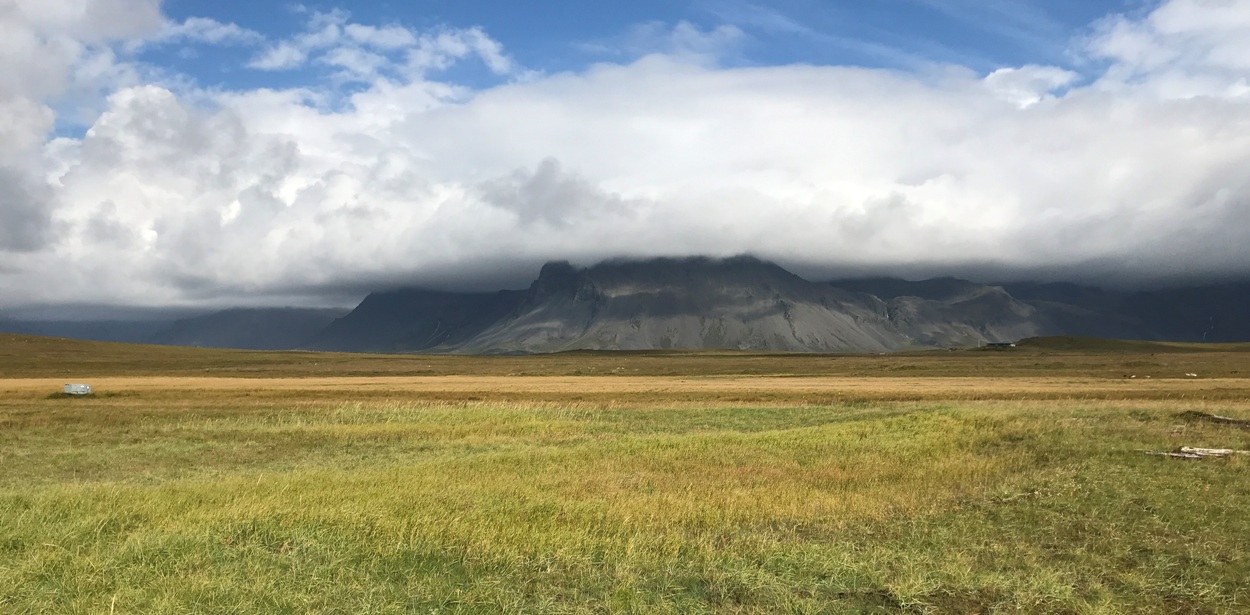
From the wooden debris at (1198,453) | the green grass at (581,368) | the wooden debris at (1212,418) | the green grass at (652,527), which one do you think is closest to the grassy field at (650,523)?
the green grass at (652,527)

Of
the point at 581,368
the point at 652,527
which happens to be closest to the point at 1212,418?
the point at 652,527

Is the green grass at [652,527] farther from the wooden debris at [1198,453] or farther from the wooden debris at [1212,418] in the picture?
the wooden debris at [1212,418]

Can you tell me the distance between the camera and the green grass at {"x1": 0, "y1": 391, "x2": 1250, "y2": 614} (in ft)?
42.5

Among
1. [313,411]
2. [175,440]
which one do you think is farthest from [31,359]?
[175,440]

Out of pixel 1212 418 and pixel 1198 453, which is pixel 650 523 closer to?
pixel 1198 453

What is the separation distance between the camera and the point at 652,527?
57.8ft

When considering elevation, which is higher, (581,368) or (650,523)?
(650,523)

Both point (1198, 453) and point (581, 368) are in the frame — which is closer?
point (1198, 453)

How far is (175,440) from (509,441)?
48.3 ft

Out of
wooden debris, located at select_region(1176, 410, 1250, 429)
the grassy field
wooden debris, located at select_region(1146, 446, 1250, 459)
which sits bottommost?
the grassy field

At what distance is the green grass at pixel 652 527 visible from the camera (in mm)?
12969

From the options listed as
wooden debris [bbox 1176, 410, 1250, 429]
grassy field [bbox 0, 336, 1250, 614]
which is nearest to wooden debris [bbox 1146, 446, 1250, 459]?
grassy field [bbox 0, 336, 1250, 614]

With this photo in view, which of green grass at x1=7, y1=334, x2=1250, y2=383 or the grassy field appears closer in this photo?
the grassy field

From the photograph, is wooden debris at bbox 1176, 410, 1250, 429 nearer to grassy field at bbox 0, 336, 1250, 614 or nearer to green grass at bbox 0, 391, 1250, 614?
grassy field at bbox 0, 336, 1250, 614
